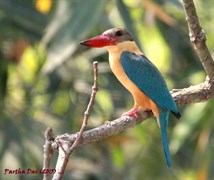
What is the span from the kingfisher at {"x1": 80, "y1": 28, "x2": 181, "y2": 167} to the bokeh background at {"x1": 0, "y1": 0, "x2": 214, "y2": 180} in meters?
0.95

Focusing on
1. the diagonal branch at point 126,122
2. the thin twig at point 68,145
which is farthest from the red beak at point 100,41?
the thin twig at point 68,145

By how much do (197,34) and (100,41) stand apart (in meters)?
0.65

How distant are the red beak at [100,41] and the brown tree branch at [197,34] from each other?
1.72 feet

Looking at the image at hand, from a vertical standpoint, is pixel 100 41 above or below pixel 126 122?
above

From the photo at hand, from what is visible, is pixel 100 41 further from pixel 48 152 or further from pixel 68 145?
pixel 48 152

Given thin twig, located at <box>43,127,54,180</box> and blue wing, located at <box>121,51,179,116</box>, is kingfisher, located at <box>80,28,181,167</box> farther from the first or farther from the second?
thin twig, located at <box>43,127,54,180</box>

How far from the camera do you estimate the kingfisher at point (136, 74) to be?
3.46 metres

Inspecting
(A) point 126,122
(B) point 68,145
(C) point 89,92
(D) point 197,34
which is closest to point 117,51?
(A) point 126,122

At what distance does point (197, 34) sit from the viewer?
9.47 ft

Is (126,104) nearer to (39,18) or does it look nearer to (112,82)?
(112,82)

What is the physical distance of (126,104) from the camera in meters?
5.64

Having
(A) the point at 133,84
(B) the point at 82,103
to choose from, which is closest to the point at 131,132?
(B) the point at 82,103

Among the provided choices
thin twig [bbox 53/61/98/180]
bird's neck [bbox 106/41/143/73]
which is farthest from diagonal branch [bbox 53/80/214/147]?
bird's neck [bbox 106/41/143/73]

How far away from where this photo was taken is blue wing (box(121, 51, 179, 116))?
138 inches
